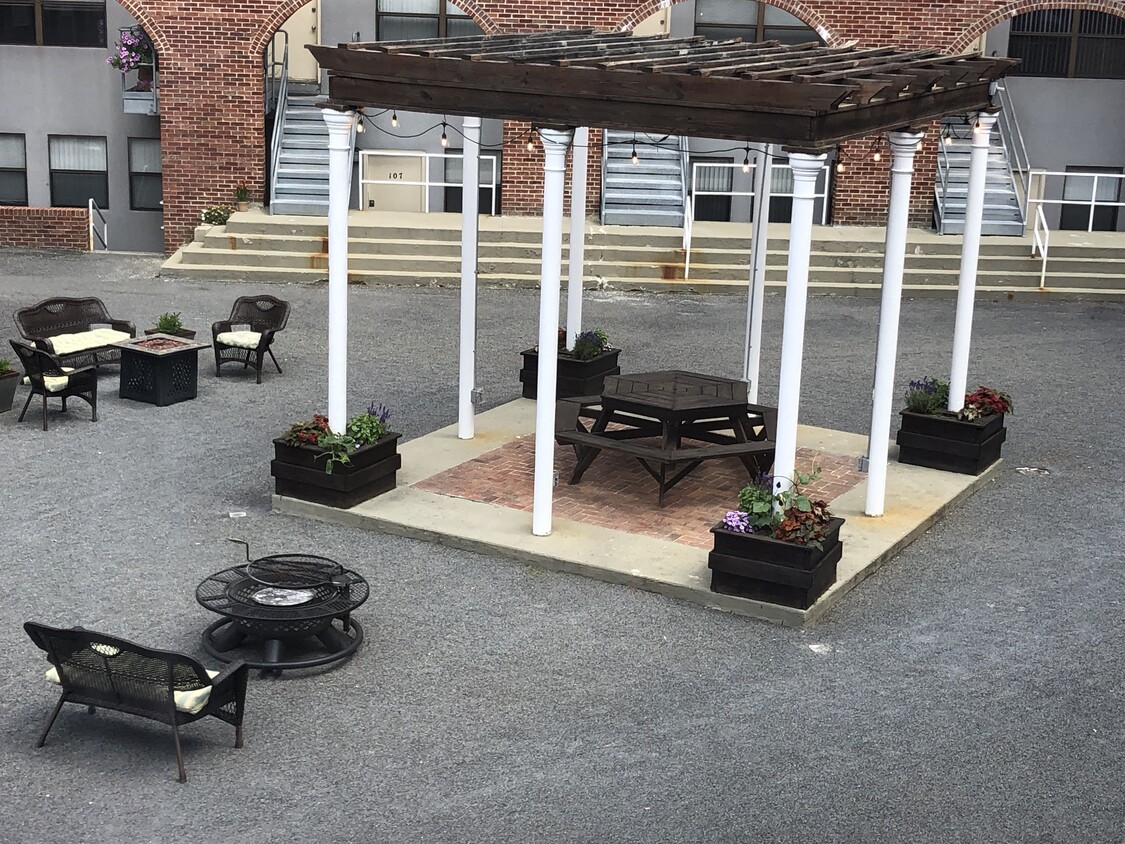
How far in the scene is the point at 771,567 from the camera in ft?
36.2

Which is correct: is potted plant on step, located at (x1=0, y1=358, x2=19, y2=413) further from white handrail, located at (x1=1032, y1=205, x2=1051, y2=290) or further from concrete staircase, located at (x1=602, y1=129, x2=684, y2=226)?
white handrail, located at (x1=1032, y1=205, x2=1051, y2=290)

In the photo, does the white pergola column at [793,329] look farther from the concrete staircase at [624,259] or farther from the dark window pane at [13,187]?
the dark window pane at [13,187]

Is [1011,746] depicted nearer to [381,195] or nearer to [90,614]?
[90,614]

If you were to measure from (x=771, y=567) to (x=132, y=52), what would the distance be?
1904 centimetres

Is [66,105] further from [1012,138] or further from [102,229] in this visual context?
[1012,138]

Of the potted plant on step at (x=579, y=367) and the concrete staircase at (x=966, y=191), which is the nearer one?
the potted plant on step at (x=579, y=367)

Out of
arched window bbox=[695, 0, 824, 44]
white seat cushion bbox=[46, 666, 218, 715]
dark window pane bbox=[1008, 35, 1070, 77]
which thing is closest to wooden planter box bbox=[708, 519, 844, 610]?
white seat cushion bbox=[46, 666, 218, 715]

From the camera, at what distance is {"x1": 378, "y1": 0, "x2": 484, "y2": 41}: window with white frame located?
28.2 m

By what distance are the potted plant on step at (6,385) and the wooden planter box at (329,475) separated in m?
4.28

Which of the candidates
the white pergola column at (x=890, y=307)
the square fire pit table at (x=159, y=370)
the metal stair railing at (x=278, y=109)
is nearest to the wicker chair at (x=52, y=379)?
the square fire pit table at (x=159, y=370)

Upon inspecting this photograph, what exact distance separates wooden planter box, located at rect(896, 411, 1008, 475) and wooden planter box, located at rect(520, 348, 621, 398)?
11.6 feet

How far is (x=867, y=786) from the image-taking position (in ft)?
28.6

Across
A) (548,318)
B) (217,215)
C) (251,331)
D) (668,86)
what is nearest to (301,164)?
(217,215)

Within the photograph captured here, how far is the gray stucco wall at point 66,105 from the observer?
28.0 metres
